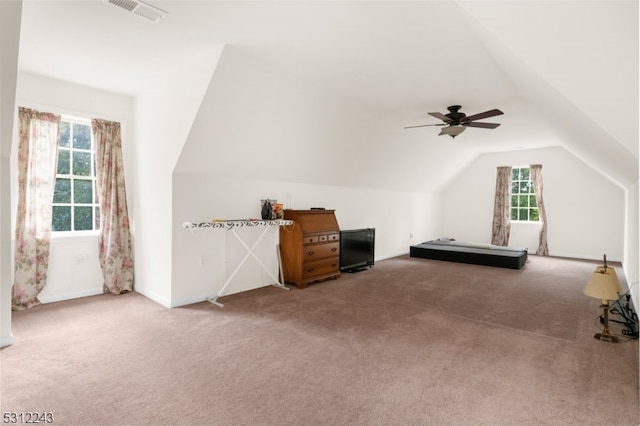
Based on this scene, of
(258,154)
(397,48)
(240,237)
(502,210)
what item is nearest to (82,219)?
(240,237)

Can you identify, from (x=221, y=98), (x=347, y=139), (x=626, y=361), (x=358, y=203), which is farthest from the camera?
(x=358, y=203)

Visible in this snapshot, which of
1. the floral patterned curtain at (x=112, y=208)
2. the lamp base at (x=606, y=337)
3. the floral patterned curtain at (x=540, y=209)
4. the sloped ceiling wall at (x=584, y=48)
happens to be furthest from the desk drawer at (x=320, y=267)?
the floral patterned curtain at (x=540, y=209)

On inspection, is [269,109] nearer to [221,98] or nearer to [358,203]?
[221,98]

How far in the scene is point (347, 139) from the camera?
5.02m

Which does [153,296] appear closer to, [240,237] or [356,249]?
[240,237]

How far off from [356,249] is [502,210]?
179 inches

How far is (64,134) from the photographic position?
4.00m

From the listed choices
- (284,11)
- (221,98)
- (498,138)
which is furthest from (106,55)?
(498,138)

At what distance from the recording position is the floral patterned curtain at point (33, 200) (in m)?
3.53

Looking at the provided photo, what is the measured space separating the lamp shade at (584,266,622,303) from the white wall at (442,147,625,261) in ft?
18.2

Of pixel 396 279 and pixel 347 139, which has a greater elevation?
pixel 347 139

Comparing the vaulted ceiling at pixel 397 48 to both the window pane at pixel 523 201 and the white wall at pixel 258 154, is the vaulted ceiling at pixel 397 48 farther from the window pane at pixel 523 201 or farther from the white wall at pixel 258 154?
the window pane at pixel 523 201

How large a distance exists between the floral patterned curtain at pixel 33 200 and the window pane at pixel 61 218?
219 mm

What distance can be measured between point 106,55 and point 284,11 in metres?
1.92
